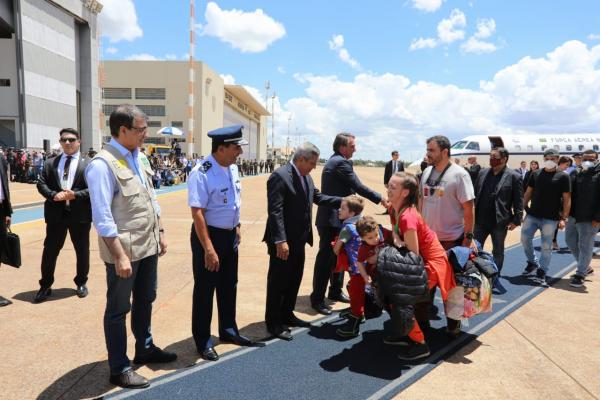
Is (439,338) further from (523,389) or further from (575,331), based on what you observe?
(575,331)

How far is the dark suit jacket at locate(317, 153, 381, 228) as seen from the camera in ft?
15.7

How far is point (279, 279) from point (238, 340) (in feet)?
2.27

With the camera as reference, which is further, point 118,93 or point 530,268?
point 118,93

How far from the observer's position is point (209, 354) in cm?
356

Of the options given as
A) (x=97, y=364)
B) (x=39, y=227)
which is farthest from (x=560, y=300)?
(x=39, y=227)

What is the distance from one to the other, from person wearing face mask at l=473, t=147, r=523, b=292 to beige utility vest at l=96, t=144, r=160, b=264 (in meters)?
4.65

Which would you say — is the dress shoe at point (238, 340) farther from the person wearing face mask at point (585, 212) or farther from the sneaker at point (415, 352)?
the person wearing face mask at point (585, 212)

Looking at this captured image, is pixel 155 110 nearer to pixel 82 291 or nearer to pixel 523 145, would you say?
pixel 523 145

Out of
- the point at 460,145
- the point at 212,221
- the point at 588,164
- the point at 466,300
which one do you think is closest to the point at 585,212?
the point at 588,164

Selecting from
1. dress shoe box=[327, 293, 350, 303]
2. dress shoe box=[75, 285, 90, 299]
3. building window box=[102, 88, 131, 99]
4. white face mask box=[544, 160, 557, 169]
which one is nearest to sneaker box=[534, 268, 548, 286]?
white face mask box=[544, 160, 557, 169]

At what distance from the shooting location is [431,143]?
4.45m

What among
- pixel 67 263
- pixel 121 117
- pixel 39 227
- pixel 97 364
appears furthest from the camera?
pixel 39 227

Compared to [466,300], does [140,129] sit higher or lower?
higher

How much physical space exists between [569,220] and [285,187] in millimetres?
5403
